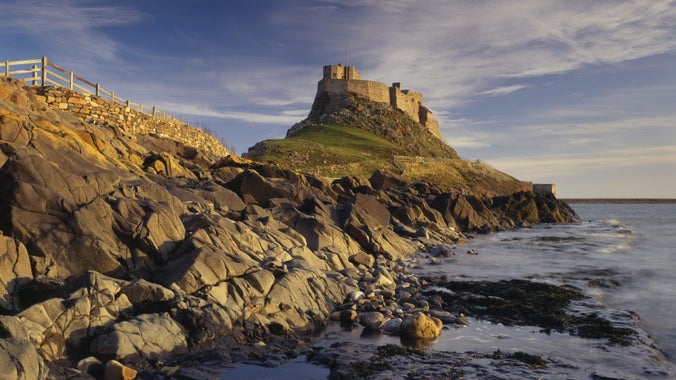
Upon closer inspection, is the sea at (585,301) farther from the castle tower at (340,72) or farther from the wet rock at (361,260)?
the castle tower at (340,72)

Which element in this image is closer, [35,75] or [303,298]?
[303,298]

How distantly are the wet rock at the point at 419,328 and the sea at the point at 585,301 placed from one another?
0.88 ft

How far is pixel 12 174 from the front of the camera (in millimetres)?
13773

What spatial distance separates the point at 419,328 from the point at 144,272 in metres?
6.83

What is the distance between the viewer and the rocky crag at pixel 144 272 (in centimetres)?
923

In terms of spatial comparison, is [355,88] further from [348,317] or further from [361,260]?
[348,317]

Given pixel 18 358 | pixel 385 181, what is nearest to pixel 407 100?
pixel 385 181

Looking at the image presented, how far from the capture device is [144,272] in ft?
40.8

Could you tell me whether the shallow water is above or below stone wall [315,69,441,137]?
below

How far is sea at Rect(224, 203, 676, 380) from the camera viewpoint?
10.5m

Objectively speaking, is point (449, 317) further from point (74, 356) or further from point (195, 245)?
point (74, 356)

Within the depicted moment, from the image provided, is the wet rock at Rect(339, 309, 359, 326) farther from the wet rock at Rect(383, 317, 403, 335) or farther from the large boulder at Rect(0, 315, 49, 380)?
the large boulder at Rect(0, 315, 49, 380)

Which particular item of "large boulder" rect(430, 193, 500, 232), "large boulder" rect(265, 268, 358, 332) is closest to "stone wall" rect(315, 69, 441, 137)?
"large boulder" rect(430, 193, 500, 232)

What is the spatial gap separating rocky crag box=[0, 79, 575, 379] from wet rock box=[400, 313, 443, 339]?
0.17 feet
